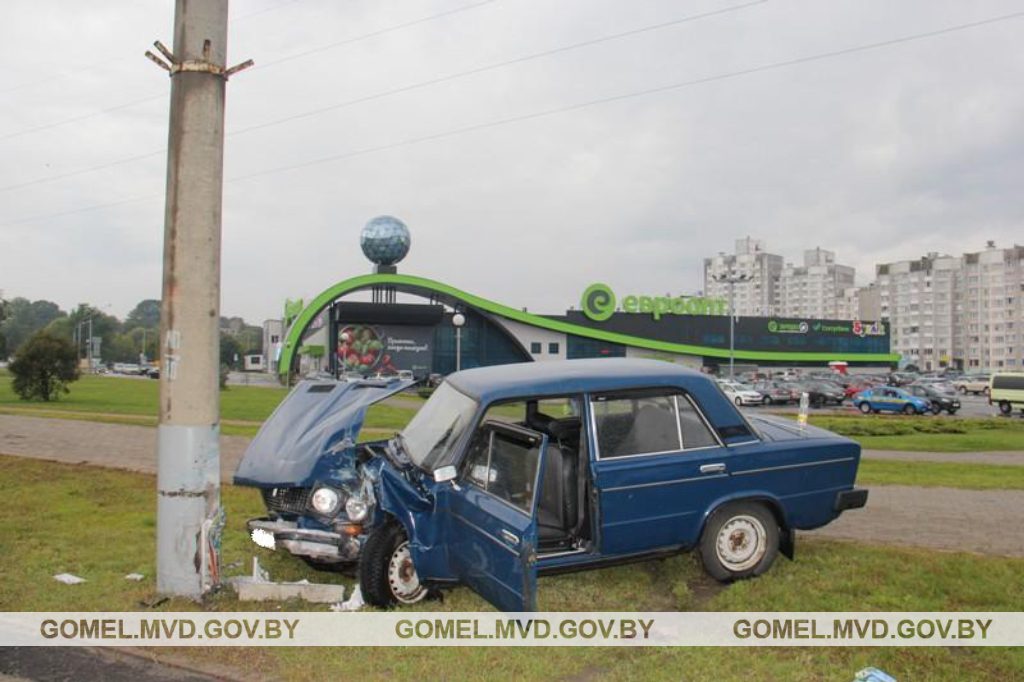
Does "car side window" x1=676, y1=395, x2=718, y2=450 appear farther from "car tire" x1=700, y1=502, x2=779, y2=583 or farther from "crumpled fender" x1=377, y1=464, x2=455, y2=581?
"crumpled fender" x1=377, y1=464, x2=455, y2=581

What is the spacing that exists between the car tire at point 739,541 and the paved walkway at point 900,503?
72.2 inches

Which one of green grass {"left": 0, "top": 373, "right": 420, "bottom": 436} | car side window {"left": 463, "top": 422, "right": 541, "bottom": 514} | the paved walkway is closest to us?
car side window {"left": 463, "top": 422, "right": 541, "bottom": 514}

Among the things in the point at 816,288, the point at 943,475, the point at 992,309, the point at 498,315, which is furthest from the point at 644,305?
the point at 816,288

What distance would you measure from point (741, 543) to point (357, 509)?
295cm

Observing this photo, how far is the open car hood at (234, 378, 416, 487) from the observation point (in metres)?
6.26

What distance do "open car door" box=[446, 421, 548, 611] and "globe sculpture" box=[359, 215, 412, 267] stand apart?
60639 millimetres

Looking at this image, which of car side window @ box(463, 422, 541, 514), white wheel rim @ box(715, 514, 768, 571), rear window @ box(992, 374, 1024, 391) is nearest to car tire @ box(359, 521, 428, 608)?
car side window @ box(463, 422, 541, 514)

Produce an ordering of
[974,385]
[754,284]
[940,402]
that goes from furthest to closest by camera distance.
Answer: [754,284]
[974,385]
[940,402]

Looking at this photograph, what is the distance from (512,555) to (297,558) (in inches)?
125

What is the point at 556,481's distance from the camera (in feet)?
19.3

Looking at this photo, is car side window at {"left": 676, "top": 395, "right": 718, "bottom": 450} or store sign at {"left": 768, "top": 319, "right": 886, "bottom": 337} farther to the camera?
store sign at {"left": 768, "top": 319, "right": 886, "bottom": 337}

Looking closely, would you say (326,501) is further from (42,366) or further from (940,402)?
(940,402)

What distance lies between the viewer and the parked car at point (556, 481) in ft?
17.2

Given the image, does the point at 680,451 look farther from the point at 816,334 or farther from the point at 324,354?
the point at 816,334
